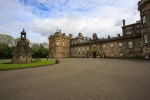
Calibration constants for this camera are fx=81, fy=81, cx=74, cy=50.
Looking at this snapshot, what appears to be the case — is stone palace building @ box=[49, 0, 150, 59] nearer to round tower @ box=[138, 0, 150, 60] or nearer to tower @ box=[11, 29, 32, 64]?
round tower @ box=[138, 0, 150, 60]

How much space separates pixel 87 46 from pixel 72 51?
11.4m

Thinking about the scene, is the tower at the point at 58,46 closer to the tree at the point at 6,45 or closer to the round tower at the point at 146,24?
the tree at the point at 6,45

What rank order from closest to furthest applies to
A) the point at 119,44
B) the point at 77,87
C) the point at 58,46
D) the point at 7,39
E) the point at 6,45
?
the point at 77,87 → the point at 119,44 → the point at 6,45 → the point at 58,46 → the point at 7,39

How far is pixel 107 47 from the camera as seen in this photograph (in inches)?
1344

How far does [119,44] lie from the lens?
1217 inches

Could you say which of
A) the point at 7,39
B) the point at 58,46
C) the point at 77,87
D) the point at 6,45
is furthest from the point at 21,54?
the point at 7,39

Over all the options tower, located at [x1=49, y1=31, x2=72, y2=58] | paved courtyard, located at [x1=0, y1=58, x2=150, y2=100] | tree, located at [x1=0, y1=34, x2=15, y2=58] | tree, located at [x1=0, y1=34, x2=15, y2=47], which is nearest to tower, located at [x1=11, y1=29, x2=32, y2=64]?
paved courtyard, located at [x1=0, y1=58, x2=150, y2=100]

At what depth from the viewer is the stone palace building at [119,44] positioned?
743 inches

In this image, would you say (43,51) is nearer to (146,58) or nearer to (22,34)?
(22,34)

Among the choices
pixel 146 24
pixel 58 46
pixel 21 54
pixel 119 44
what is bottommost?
pixel 21 54

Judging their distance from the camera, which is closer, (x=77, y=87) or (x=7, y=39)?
(x=77, y=87)

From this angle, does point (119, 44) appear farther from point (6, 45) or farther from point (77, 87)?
point (6, 45)

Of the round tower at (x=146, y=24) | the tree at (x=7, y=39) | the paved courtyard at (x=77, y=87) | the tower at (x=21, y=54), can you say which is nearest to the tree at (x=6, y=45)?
the tree at (x=7, y=39)

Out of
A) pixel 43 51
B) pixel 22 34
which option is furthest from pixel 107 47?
pixel 43 51
